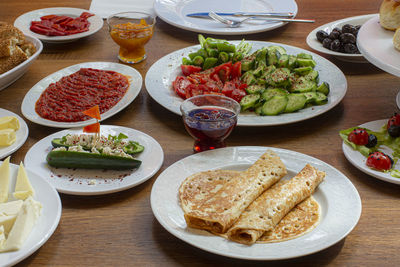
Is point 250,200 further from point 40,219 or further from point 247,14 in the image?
point 247,14

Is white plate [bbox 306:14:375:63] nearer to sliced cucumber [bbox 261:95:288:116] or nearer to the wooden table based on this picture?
the wooden table

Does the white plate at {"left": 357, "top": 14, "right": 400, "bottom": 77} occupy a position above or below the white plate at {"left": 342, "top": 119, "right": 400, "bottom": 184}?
above

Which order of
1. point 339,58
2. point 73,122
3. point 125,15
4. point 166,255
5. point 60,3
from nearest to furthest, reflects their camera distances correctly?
point 166,255 < point 73,122 < point 339,58 < point 125,15 < point 60,3

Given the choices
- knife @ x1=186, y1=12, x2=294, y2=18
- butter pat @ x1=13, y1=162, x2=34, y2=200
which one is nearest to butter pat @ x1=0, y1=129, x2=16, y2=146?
butter pat @ x1=13, y1=162, x2=34, y2=200

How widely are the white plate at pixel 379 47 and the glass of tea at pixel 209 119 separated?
626 mm

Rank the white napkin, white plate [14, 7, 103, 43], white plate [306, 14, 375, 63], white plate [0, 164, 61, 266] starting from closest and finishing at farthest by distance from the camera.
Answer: white plate [0, 164, 61, 266] → white plate [306, 14, 375, 63] → white plate [14, 7, 103, 43] → the white napkin

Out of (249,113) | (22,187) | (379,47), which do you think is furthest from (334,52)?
(22,187)

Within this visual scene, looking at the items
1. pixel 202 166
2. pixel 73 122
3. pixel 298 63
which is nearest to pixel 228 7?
pixel 298 63

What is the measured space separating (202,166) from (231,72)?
78 cm

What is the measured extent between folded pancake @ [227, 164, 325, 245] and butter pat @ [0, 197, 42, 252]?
1.85 ft

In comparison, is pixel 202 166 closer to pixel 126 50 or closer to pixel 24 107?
pixel 24 107

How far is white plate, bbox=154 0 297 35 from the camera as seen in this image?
275 centimetres

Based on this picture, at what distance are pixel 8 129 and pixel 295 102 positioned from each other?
3.90 ft

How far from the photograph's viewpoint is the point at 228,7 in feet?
10.1
